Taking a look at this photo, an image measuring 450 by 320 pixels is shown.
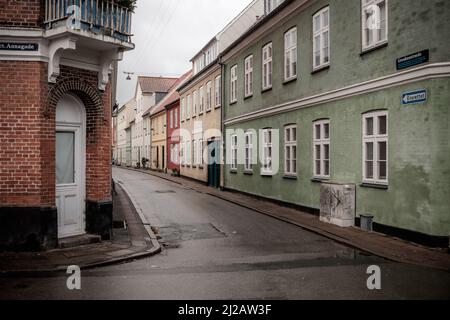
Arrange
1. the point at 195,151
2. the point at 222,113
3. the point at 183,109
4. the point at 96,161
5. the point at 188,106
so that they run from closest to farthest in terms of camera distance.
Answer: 1. the point at 96,161
2. the point at 222,113
3. the point at 195,151
4. the point at 188,106
5. the point at 183,109

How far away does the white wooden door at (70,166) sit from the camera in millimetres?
10852

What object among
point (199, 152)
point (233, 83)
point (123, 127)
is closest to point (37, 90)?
point (233, 83)

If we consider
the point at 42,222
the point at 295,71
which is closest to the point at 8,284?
the point at 42,222

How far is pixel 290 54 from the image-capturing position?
1758cm

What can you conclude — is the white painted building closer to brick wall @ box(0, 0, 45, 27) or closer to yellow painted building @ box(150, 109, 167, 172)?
yellow painted building @ box(150, 109, 167, 172)

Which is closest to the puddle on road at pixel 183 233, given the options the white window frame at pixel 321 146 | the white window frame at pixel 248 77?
the white window frame at pixel 321 146

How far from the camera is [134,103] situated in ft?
221

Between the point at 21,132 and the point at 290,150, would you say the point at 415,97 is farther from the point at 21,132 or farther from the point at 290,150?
the point at 21,132

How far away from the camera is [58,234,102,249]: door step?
10.3 metres

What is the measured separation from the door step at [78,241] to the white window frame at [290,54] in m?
9.34

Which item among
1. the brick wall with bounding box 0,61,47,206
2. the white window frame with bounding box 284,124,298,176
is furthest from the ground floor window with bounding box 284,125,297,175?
the brick wall with bounding box 0,61,47,206

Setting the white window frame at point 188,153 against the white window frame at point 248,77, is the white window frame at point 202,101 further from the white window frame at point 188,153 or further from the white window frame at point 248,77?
the white window frame at point 248,77

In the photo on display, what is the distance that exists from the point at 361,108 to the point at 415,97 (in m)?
2.19

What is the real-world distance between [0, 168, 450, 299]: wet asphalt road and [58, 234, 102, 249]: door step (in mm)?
1610
